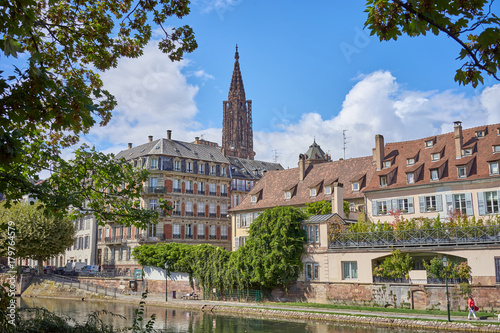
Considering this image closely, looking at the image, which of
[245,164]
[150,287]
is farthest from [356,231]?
[245,164]

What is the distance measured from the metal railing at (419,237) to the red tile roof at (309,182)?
11141 millimetres

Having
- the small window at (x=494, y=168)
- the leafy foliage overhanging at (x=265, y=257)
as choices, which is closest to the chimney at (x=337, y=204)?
the leafy foliage overhanging at (x=265, y=257)

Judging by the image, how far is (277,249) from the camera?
3822cm

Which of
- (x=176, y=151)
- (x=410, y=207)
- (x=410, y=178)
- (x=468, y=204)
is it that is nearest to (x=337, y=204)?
(x=410, y=207)

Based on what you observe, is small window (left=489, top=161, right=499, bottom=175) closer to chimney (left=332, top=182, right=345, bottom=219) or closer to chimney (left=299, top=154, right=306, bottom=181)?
chimney (left=332, top=182, right=345, bottom=219)

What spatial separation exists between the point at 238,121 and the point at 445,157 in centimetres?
8304

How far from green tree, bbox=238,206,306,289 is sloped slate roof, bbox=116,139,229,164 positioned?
92.4 ft

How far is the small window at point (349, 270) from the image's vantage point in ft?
119

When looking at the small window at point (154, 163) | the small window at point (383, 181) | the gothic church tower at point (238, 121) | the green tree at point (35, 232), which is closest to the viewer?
the small window at point (383, 181)

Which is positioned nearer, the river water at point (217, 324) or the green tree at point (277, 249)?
the river water at point (217, 324)

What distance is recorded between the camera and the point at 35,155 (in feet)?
37.2

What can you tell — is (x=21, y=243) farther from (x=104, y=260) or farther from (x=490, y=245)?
(x=490, y=245)

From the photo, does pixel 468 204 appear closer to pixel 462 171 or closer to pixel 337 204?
pixel 462 171

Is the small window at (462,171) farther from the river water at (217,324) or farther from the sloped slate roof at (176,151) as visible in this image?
the sloped slate roof at (176,151)
